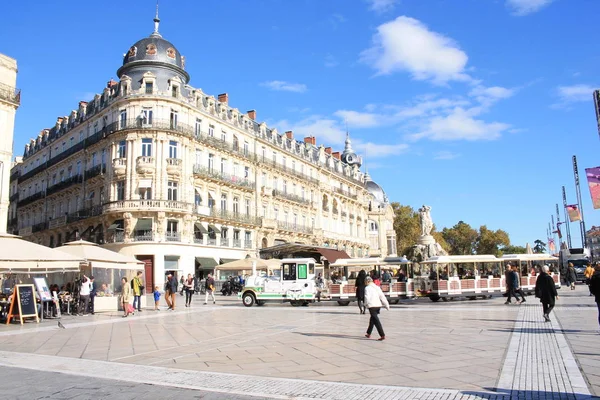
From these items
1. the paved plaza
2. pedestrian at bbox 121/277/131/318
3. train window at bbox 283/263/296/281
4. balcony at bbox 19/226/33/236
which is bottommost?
the paved plaza

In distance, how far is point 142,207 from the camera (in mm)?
36625

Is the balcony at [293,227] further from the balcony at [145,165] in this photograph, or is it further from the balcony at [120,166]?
the balcony at [120,166]

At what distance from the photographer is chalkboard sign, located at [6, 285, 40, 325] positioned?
16750 mm

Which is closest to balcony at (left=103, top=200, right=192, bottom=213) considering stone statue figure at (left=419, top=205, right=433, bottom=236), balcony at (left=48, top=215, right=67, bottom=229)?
balcony at (left=48, top=215, right=67, bottom=229)

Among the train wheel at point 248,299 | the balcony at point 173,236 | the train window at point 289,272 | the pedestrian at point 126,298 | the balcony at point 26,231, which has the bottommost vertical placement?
the train wheel at point 248,299

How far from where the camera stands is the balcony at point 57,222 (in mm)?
44562

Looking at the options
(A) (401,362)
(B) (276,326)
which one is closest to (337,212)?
(B) (276,326)

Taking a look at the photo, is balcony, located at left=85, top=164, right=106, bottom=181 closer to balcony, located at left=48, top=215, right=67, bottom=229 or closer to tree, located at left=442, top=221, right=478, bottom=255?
balcony, located at left=48, top=215, right=67, bottom=229

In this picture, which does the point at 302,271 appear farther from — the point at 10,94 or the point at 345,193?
the point at 345,193

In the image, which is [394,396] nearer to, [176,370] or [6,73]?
[176,370]

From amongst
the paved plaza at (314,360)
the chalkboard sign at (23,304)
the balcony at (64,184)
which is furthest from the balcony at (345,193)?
the paved plaza at (314,360)

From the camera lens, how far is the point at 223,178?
142 ft

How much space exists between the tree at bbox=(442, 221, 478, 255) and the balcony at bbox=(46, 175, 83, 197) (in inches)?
2867

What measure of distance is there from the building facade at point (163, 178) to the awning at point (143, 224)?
3.0 inches
